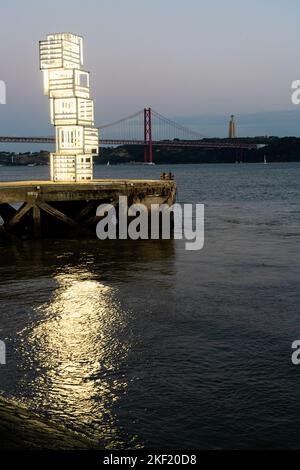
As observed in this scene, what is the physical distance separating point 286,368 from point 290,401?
1.55m

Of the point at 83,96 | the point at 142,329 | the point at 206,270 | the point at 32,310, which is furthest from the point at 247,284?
the point at 83,96

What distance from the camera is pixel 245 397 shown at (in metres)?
9.54

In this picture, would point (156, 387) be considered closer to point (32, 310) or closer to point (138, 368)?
point (138, 368)

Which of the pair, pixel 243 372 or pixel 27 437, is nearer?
pixel 27 437

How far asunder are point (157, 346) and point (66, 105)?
25.8 m

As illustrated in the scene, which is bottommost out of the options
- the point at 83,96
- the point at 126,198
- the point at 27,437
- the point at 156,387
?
the point at 156,387

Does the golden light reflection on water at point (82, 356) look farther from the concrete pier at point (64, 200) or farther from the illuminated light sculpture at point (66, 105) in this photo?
the illuminated light sculpture at point (66, 105)

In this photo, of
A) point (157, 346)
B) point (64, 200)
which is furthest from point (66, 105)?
point (157, 346)

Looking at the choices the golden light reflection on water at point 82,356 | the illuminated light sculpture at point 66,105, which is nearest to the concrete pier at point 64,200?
the illuminated light sculpture at point 66,105

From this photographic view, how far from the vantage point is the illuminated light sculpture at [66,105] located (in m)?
34.8

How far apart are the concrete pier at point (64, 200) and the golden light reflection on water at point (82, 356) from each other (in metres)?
11.1

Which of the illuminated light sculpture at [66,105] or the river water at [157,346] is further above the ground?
→ the illuminated light sculpture at [66,105]

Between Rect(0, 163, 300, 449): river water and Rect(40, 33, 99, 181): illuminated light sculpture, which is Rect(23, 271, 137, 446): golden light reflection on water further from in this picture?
Rect(40, 33, 99, 181): illuminated light sculpture

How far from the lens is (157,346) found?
40.2 feet
